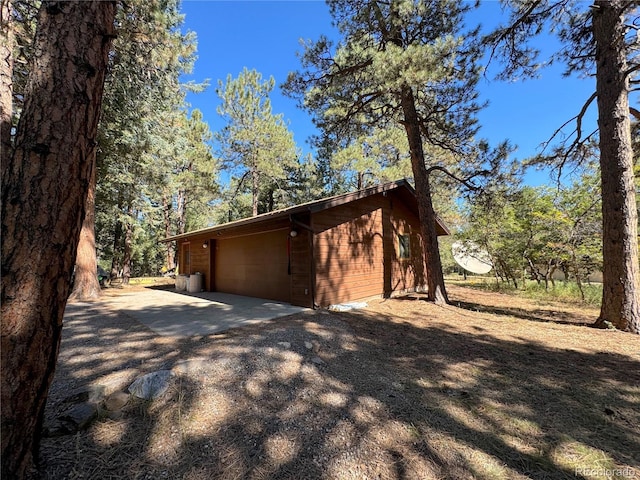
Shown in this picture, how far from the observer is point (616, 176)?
498 cm

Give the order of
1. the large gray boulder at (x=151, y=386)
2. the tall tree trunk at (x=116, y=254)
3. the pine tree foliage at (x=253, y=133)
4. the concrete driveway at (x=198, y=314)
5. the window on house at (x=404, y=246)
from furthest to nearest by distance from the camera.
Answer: the tall tree trunk at (x=116, y=254)
the pine tree foliage at (x=253, y=133)
the window on house at (x=404, y=246)
the concrete driveway at (x=198, y=314)
the large gray boulder at (x=151, y=386)

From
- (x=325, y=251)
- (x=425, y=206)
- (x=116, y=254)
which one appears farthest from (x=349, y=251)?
(x=116, y=254)

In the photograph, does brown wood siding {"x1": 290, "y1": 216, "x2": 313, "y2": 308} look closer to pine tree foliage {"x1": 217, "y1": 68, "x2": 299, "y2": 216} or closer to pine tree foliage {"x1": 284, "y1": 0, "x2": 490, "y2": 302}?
pine tree foliage {"x1": 284, "y1": 0, "x2": 490, "y2": 302}

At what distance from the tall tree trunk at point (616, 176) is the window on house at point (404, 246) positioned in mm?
5304

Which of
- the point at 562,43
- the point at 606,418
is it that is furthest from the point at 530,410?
the point at 562,43

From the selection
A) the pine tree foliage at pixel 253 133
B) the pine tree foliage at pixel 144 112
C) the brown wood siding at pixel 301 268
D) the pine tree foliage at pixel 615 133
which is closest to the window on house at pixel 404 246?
the brown wood siding at pixel 301 268

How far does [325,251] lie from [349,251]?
101 cm

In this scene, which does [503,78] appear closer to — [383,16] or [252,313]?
[383,16]

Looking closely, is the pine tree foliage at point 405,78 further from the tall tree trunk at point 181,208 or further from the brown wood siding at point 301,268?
the tall tree trunk at point 181,208

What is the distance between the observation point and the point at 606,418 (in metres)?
2.42

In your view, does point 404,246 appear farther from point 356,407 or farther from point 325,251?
point 356,407

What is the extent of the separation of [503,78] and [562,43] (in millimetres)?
1265

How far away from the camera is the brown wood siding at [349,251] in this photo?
6.90 m

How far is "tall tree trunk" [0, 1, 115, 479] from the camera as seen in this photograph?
145 centimetres
